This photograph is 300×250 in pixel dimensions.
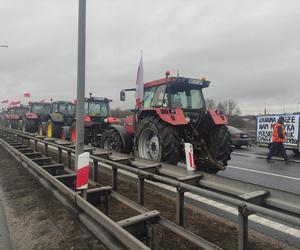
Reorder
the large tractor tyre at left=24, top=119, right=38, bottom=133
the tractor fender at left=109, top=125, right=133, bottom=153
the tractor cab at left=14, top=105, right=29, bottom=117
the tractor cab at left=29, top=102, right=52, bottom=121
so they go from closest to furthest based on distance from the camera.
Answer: the tractor fender at left=109, top=125, right=133, bottom=153
the large tractor tyre at left=24, top=119, right=38, bottom=133
the tractor cab at left=29, top=102, right=52, bottom=121
the tractor cab at left=14, top=105, right=29, bottom=117

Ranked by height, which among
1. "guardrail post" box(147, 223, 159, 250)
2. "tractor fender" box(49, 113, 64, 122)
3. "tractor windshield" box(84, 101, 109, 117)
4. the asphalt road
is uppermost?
"tractor windshield" box(84, 101, 109, 117)

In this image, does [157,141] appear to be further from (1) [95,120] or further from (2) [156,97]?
(1) [95,120]

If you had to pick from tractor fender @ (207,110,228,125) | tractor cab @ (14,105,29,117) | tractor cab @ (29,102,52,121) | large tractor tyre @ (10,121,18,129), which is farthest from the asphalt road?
large tractor tyre @ (10,121,18,129)

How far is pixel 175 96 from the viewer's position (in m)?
7.58

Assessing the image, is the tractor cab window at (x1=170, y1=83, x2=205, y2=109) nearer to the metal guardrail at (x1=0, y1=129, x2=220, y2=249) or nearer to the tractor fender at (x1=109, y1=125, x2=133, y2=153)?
the tractor fender at (x1=109, y1=125, x2=133, y2=153)

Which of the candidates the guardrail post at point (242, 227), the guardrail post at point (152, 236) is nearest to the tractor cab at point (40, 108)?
the guardrail post at point (152, 236)

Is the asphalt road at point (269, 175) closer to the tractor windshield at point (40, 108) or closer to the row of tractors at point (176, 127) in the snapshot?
the row of tractors at point (176, 127)

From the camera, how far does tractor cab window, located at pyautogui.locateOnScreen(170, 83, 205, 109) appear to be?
7.52m

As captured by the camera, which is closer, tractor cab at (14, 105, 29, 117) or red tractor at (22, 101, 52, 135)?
red tractor at (22, 101, 52, 135)

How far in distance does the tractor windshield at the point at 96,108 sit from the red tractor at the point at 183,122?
5.51 metres

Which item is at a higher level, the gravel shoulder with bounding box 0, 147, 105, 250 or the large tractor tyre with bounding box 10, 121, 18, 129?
the large tractor tyre with bounding box 10, 121, 18, 129

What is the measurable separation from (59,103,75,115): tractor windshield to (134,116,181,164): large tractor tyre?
1082 centimetres

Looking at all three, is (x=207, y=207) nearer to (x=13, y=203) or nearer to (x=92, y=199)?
(x=92, y=199)

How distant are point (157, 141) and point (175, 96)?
4.30 feet
